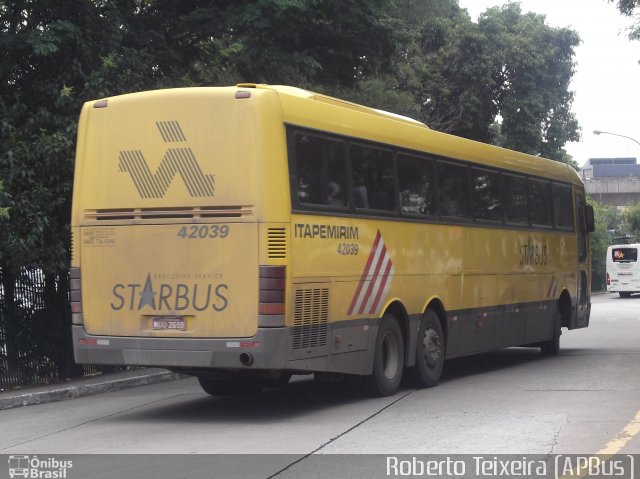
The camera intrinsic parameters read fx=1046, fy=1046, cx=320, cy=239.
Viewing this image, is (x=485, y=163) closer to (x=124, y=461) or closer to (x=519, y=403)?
(x=519, y=403)

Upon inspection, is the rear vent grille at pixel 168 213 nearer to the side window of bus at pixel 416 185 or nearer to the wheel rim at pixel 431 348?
the side window of bus at pixel 416 185

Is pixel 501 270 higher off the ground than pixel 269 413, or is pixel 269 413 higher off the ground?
pixel 501 270

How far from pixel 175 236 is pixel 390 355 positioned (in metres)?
3.54

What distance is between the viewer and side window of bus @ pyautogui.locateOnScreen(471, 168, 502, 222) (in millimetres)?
15922

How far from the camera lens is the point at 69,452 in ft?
31.3

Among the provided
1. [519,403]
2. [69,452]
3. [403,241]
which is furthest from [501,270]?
[69,452]

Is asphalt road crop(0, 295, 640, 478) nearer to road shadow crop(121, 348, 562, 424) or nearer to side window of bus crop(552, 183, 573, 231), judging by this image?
road shadow crop(121, 348, 562, 424)

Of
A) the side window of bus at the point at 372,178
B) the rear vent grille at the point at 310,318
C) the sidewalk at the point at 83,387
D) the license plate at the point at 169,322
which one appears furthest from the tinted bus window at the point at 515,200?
the license plate at the point at 169,322

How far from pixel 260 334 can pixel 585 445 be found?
11.3 ft

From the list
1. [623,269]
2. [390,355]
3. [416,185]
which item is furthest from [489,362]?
[623,269]

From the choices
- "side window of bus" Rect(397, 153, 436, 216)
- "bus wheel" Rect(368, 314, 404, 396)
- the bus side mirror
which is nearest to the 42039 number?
"bus wheel" Rect(368, 314, 404, 396)

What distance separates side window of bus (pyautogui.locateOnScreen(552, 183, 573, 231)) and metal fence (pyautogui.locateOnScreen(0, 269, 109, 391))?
29.5 feet

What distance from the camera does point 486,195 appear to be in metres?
16.3

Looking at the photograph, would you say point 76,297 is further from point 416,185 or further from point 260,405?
point 416,185
